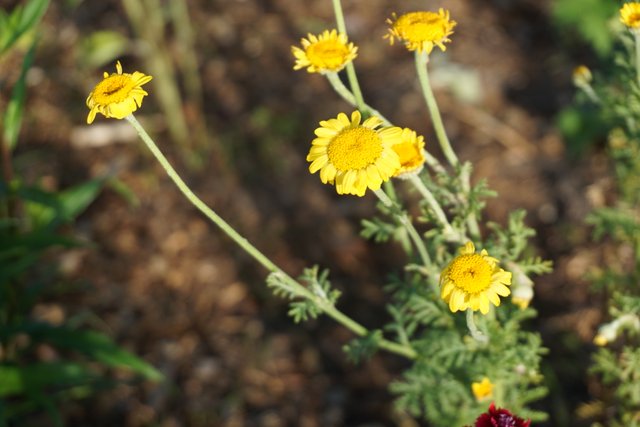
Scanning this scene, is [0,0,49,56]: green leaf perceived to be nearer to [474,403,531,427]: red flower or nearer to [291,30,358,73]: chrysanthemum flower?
[291,30,358,73]: chrysanthemum flower

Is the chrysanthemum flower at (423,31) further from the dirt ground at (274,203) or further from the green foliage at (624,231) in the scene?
the dirt ground at (274,203)

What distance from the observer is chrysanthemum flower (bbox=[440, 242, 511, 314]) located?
4.23 feet

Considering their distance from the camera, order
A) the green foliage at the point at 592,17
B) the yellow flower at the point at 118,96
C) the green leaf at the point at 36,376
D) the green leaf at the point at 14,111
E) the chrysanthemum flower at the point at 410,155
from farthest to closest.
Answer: the green foliage at the point at 592,17 < the green leaf at the point at 14,111 < the green leaf at the point at 36,376 < the chrysanthemum flower at the point at 410,155 < the yellow flower at the point at 118,96

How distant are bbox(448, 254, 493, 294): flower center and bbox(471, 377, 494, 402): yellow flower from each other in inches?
16.6

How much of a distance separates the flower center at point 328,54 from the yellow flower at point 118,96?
0.35 metres

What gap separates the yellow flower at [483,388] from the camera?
1.64 metres

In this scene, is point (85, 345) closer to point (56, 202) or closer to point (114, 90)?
point (56, 202)

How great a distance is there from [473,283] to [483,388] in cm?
45

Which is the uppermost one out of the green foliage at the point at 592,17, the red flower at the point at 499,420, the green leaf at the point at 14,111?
the green foliage at the point at 592,17

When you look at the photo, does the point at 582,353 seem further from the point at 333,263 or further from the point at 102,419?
the point at 102,419

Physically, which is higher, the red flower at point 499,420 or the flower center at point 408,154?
the flower center at point 408,154

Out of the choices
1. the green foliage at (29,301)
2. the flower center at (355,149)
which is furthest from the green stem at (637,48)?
the green foliage at (29,301)

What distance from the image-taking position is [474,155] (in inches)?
124

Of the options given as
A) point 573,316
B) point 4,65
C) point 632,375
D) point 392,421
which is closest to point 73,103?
point 4,65
